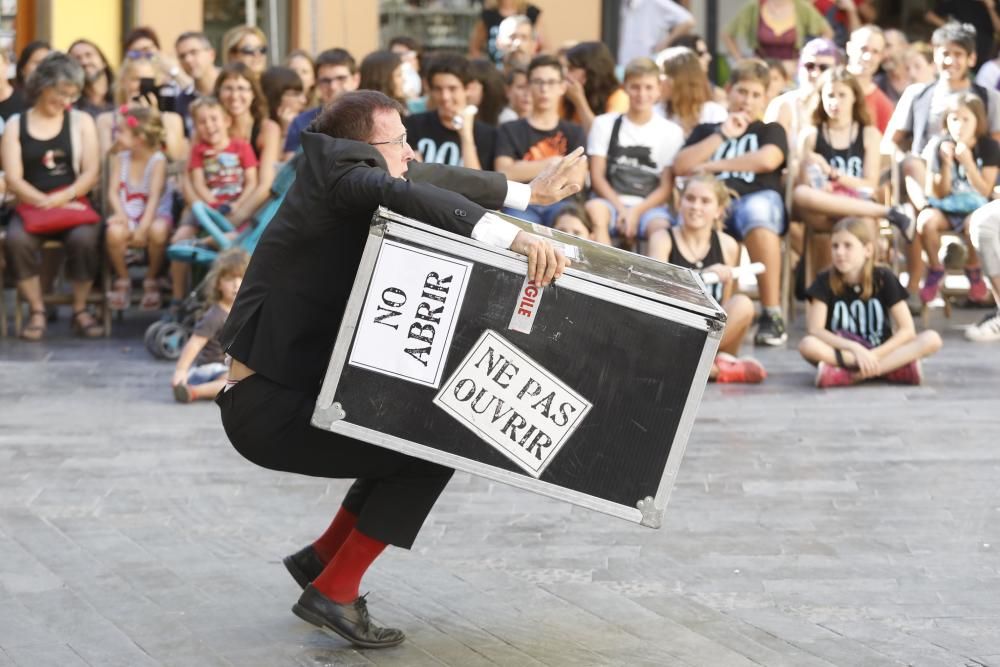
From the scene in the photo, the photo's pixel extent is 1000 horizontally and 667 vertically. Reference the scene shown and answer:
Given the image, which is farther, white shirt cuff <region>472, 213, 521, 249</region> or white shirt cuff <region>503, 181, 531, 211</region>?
white shirt cuff <region>503, 181, 531, 211</region>

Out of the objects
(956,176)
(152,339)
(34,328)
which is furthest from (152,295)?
(956,176)

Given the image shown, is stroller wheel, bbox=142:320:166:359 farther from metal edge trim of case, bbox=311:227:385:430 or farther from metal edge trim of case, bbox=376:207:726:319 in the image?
metal edge trim of case, bbox=376:207:726:319

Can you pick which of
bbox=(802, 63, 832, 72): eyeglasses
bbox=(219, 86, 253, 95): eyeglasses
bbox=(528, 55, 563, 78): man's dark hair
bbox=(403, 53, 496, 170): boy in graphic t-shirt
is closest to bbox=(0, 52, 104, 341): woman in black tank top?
bbox=(219, 86, 253, 95): eyeglasses

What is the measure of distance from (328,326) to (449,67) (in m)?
6.15

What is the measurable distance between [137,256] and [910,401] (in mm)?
4877

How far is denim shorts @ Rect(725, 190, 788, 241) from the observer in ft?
32.7

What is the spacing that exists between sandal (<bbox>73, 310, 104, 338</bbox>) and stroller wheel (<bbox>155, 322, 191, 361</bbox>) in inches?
36.9

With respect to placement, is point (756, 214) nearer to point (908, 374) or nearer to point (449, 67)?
point (908, 374)

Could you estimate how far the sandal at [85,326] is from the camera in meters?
10.2

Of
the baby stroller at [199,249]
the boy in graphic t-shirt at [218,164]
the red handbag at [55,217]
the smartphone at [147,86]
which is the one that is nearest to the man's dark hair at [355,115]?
the baby stroller at [199,249]

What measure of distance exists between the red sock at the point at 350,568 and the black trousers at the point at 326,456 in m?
0.06

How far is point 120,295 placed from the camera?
33.7 ft

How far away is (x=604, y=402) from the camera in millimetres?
4137

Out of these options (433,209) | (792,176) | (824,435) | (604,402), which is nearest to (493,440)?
(604,402)
